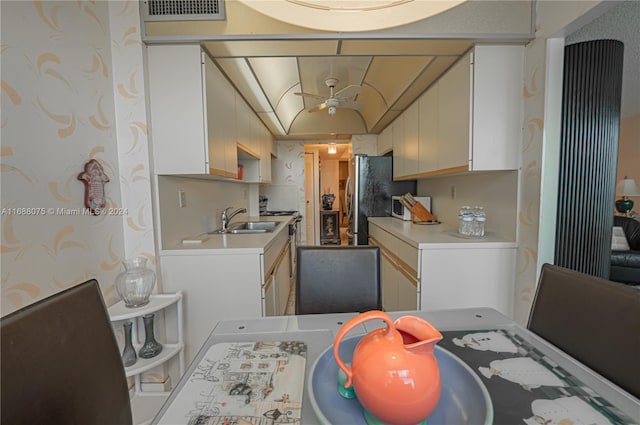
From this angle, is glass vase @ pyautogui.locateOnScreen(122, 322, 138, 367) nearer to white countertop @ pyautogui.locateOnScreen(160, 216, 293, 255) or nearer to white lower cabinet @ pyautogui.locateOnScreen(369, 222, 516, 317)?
white countertop @ pyautogui.locateOnScreen(160, 216, 293, 255)

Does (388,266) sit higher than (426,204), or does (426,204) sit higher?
(426,204)

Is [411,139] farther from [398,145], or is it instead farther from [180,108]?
[180,108]

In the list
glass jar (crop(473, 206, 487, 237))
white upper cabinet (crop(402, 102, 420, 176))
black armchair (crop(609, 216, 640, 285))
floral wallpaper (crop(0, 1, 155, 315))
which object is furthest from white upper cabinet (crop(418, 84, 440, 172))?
black armchair (crop(609, 216, 640, 285))

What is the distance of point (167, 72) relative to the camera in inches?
64.4

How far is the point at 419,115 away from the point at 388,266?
147 centimetres

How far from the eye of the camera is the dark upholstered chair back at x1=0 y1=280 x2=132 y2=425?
0.53 m

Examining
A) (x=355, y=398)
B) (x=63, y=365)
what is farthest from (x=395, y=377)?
(x=63, y=365)

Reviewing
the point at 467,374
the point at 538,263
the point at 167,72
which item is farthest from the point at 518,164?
the point at 167,72

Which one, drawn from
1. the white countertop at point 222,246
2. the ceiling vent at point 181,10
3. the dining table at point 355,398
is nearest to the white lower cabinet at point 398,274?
the white countertop at point 222,246

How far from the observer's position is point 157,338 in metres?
1.69

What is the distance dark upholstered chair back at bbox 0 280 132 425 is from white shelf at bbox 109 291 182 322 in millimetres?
609

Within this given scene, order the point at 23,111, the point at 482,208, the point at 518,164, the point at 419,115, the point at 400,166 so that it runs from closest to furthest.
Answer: the point at 23,111, the point at 518,164, the point at 482,208, the point at 419,115, the point at 400,166

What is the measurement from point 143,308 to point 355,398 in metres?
1.27

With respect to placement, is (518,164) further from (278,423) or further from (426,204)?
(278,423)
